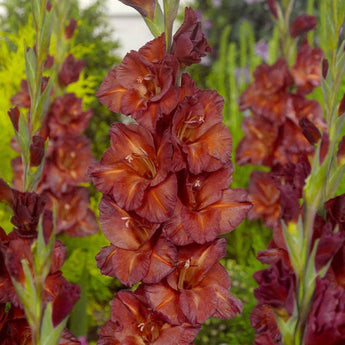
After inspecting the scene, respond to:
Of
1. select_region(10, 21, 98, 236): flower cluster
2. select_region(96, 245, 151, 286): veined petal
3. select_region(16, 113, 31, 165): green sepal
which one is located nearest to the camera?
select_region(96, 245, 151, 286): veined petal

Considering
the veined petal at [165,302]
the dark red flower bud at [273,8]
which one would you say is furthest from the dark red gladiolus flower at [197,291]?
the dark red flower bud at [273,8]

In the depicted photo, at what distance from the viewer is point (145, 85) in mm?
891

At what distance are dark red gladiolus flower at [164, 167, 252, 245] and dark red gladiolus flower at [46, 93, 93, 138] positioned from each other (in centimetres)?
103

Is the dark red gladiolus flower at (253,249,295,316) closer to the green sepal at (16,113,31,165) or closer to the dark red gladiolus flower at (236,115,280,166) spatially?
the green sepal at (16,113,31,165)

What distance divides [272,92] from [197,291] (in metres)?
1.16

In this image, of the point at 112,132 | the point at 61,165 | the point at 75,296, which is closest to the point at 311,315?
the point at 75,296

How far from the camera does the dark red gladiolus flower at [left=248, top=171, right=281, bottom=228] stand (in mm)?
1963

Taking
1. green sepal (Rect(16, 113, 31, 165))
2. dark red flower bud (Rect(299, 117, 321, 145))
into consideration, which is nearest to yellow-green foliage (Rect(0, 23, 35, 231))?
green sepal (Rect(16, 113, 31, 165))

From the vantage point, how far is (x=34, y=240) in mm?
711

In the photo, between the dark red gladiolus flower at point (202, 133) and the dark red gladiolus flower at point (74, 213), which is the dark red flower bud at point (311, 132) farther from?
the dark red gladiolus flower at point (74, 213)

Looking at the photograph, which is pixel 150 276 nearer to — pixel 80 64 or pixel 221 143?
pixel 221 143

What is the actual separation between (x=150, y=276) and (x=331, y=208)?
233 mm

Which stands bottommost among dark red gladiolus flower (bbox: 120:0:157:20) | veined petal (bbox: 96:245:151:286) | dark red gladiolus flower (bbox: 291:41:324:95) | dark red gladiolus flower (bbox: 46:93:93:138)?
veined petal (bbox: 96:245:151:286)

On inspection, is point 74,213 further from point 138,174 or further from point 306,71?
point 138,174
